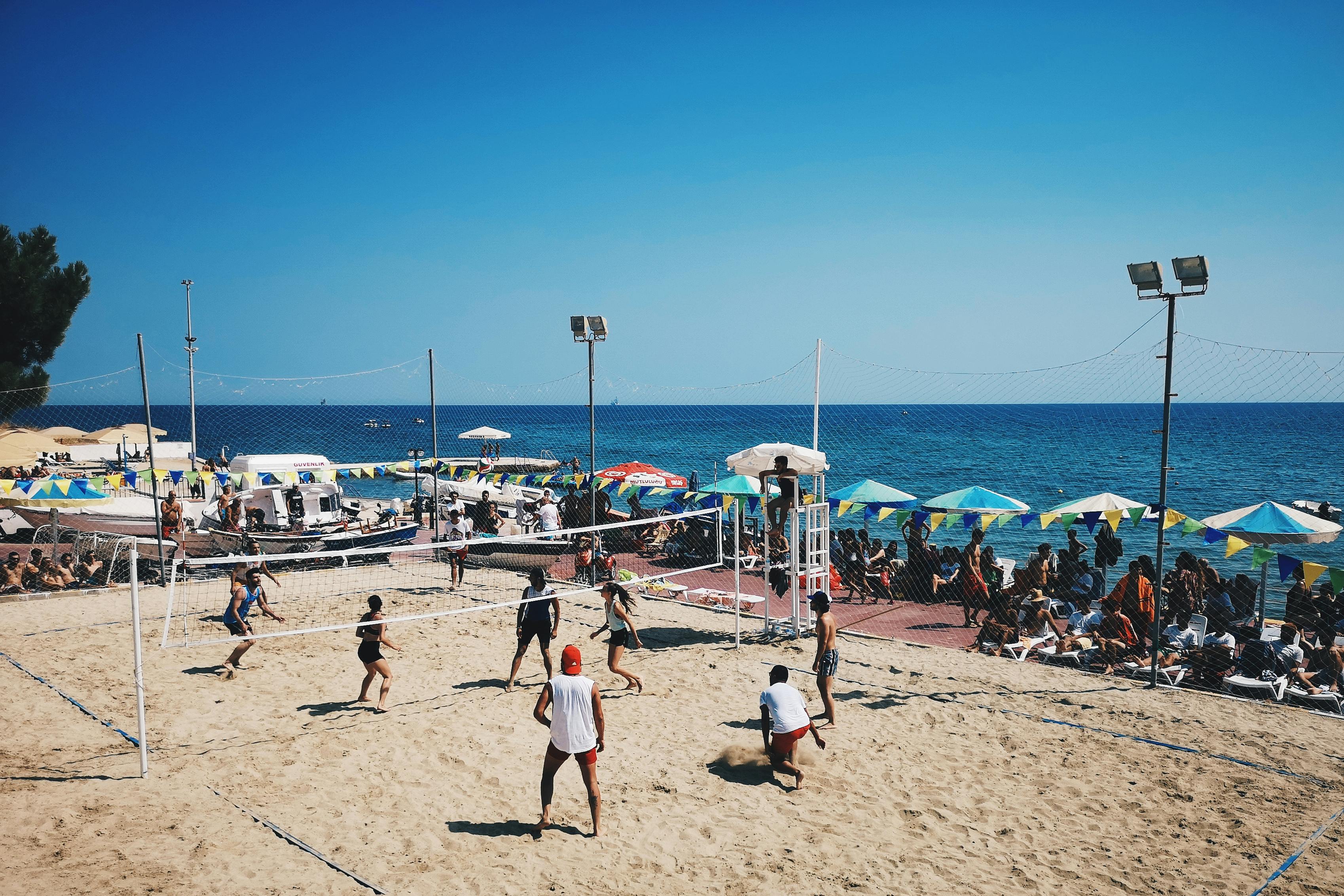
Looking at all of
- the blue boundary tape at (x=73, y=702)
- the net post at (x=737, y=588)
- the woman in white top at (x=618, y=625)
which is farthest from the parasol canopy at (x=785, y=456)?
the blue boundary tape at (x=73, y=702)

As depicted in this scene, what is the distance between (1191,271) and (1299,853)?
5983 millimetres

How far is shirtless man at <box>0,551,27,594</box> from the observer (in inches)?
587

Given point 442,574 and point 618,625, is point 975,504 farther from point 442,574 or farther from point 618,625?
point 442,574

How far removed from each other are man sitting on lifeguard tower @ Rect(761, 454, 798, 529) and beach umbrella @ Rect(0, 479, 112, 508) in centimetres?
1351

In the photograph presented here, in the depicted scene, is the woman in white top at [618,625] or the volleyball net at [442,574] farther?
the volleyball net at [442,574]

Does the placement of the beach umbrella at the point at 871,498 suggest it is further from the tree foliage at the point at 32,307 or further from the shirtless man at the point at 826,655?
the tree foliage at the point at 32,307

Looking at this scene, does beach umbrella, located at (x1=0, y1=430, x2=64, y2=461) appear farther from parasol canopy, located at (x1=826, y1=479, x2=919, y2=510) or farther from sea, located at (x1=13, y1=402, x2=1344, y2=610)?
parasol canopy, located at (x1=826, y1=479, x2=919, y2=510)

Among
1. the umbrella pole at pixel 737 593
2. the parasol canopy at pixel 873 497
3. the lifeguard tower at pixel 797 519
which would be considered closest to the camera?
the umbrella pole at pixel 737 593

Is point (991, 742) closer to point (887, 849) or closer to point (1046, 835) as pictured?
point (1046, 835)

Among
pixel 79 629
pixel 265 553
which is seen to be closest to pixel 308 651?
pixel 79 629

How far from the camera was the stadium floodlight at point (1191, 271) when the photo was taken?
891 centimetres

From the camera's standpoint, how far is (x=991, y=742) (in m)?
8.15

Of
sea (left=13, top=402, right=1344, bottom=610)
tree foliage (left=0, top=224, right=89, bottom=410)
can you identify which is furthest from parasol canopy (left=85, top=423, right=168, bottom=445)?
tree foliage (left=0, top=224, right=89, bottom=410)

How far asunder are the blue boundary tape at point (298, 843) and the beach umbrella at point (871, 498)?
10293mm
